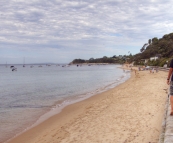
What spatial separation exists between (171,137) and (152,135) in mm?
1485

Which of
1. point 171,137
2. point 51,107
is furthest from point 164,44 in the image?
point 171,137

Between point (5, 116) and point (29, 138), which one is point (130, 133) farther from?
point (5, 116)

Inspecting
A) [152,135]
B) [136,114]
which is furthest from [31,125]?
[152,135]

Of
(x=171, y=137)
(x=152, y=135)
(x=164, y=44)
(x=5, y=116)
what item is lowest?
(x=5, y=116)

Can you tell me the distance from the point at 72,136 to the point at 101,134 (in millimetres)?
900

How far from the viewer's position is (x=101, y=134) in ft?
20.2

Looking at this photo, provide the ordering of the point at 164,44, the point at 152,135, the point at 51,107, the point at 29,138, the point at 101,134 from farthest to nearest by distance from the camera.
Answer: the point at 164,44 < the point at 51,107 < the point at 29,138 < the point at 101,134 < the point at 152,135

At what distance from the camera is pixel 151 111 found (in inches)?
333

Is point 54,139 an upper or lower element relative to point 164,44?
lower

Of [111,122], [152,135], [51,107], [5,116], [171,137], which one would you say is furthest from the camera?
[51,107]

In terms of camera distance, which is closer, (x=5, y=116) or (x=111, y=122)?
(x=111, y=122)

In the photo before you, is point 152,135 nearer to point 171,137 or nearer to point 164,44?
point 171,137

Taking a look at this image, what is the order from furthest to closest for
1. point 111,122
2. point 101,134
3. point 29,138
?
point 111,122, point 29,138, point 101,134

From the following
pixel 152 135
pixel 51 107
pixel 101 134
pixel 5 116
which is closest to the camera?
pixel 152 135
